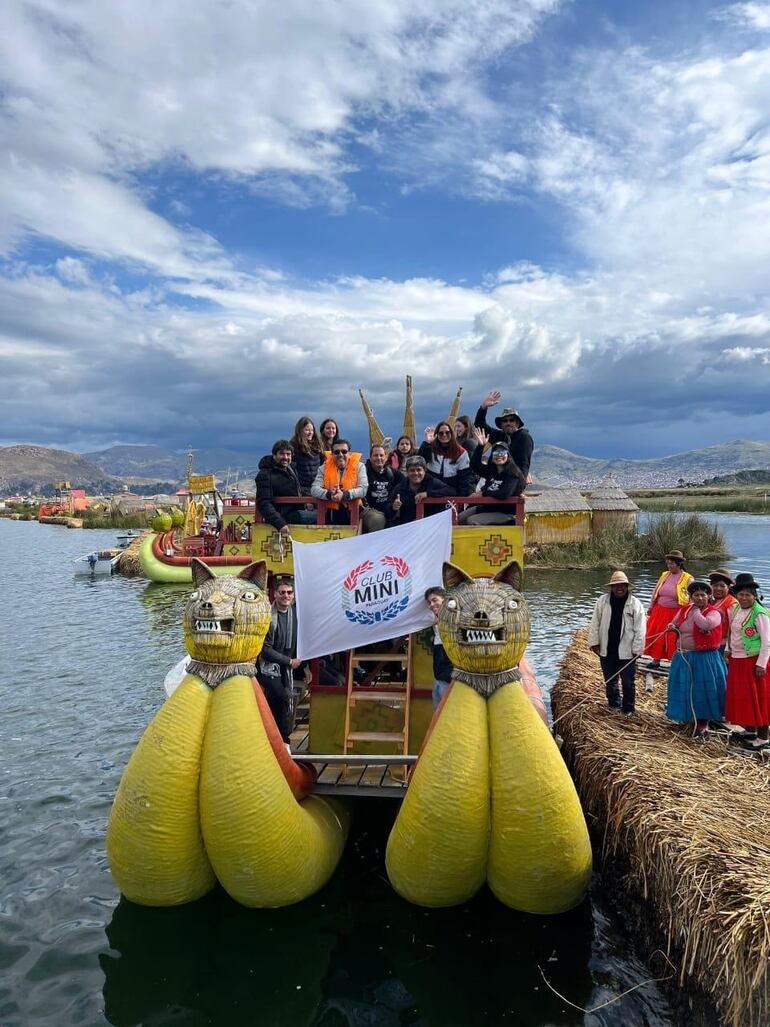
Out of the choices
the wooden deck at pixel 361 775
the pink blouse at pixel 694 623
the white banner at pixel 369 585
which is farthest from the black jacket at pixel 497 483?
the wooden deck at pixel 361 775

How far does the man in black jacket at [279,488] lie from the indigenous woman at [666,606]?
691cm

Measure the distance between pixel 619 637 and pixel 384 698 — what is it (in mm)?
3432

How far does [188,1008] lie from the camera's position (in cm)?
562

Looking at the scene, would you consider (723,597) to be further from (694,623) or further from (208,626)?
(208,626)

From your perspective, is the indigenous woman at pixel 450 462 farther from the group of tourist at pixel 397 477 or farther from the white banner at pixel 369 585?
the white banner at pixel 369 585

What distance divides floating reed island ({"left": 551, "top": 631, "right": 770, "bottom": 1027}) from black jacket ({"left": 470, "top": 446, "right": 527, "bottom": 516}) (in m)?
3.23

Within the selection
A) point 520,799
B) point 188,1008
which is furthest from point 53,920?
point 520,799

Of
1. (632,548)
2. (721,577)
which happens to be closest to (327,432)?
(721,577)

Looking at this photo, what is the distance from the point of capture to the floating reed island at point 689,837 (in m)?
4.55

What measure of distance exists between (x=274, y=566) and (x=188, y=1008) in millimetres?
4851

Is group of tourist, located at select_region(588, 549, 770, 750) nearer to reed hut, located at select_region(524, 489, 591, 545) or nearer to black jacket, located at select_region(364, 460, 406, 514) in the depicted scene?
black jacket, located at select_region(364, 460, 406, 514)

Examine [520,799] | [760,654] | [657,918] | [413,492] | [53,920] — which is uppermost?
[413,492]

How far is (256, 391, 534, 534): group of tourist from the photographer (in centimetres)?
883

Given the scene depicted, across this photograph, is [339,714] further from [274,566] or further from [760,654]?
[760,654]
